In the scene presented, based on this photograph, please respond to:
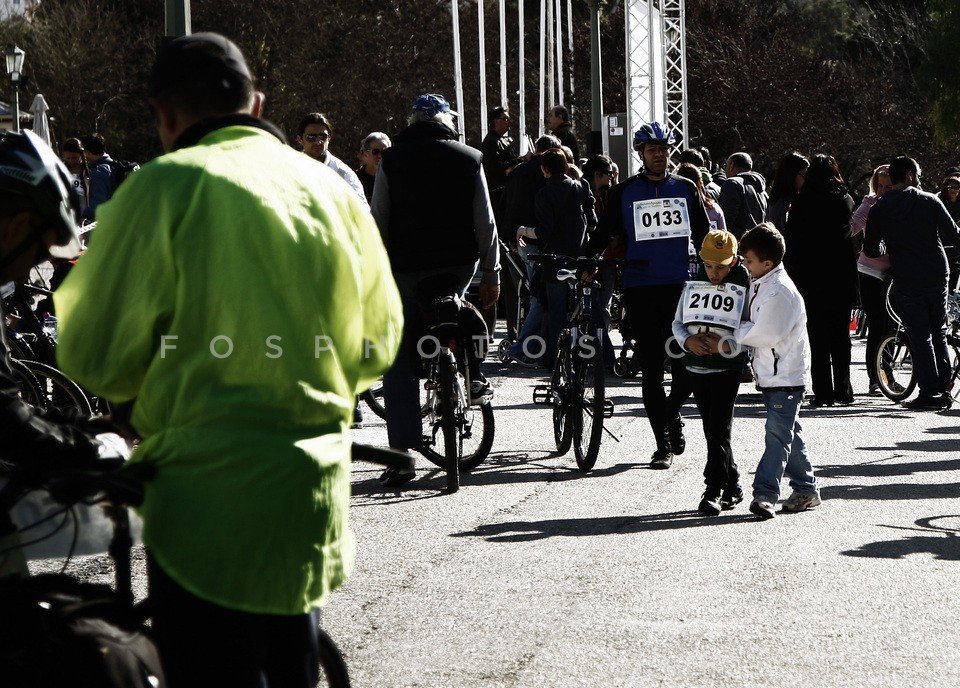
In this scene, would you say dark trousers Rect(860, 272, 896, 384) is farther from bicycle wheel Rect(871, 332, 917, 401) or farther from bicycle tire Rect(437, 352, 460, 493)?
bicycle tire Rect(437, 352, 460, 493)

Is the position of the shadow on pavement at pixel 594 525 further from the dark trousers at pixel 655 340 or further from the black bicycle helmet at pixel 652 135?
the black bicycle helmet at pixel 652 135

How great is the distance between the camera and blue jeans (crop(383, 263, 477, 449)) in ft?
27.3

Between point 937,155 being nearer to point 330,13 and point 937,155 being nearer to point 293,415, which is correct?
point 330,13

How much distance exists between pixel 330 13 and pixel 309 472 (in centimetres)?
4267

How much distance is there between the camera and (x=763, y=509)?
294 inches

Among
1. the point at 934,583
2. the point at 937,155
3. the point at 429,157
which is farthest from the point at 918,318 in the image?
the point at 937,155

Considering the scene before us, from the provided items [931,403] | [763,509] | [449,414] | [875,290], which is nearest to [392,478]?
[449,414]

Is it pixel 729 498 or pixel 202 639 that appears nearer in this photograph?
pixel 202 639

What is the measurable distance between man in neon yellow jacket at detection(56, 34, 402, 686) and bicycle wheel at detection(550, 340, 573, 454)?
6.47 meters

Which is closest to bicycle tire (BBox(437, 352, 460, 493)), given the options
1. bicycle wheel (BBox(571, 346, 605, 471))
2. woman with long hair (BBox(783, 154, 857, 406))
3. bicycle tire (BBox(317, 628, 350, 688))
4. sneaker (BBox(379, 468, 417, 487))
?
sneaker (BBox(379, 468, 417, 487))

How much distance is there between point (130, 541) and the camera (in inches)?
112

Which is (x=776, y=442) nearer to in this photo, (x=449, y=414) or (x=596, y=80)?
(x=449, y=414)

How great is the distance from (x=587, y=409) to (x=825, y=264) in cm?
396

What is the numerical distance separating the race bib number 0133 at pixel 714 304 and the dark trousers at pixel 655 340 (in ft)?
4.33
